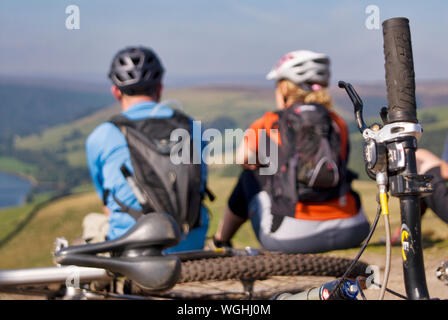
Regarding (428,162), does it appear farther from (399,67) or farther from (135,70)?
(399,67)

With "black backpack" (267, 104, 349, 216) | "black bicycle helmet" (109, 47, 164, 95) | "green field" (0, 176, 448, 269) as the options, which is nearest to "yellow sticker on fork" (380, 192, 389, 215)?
"black backpack" (267, 104, 349, 216)

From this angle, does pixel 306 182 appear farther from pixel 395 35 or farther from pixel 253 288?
pixel 395 35

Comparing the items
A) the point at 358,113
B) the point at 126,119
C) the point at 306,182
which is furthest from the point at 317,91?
the point at 358,113

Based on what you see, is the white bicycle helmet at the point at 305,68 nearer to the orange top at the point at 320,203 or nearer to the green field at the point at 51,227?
the orange top at the point at 320,203

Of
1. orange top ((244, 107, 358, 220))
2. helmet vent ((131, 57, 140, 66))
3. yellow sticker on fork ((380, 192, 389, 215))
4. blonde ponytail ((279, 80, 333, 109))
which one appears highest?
helmet vent ((131, 57, 140, 66))

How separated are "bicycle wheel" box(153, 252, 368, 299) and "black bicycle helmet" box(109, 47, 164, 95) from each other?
1.61m

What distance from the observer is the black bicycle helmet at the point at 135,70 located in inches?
143

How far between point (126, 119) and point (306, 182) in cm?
129

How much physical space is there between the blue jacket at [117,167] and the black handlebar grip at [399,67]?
2130mm

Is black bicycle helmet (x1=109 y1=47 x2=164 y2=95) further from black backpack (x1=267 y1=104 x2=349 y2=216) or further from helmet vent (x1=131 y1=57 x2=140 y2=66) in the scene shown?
black backpack (x1=267 y1=104 x2=349 y2=216)

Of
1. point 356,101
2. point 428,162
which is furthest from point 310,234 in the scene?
point 356,101

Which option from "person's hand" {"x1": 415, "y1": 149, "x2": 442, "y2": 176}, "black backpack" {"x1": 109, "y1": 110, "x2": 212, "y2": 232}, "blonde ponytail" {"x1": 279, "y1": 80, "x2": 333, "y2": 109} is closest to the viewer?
"black backpack" {"x1": 109, "y1": 110, "x2": 212, "y2": 232}

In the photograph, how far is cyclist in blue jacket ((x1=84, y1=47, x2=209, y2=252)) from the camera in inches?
132

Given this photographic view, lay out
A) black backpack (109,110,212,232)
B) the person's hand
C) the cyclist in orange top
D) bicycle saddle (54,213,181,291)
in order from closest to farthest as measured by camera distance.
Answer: bicycle saddle (54,213,181,291) < black backpack (109,110,212,232) < the person's hand < the cyclist in orange top
